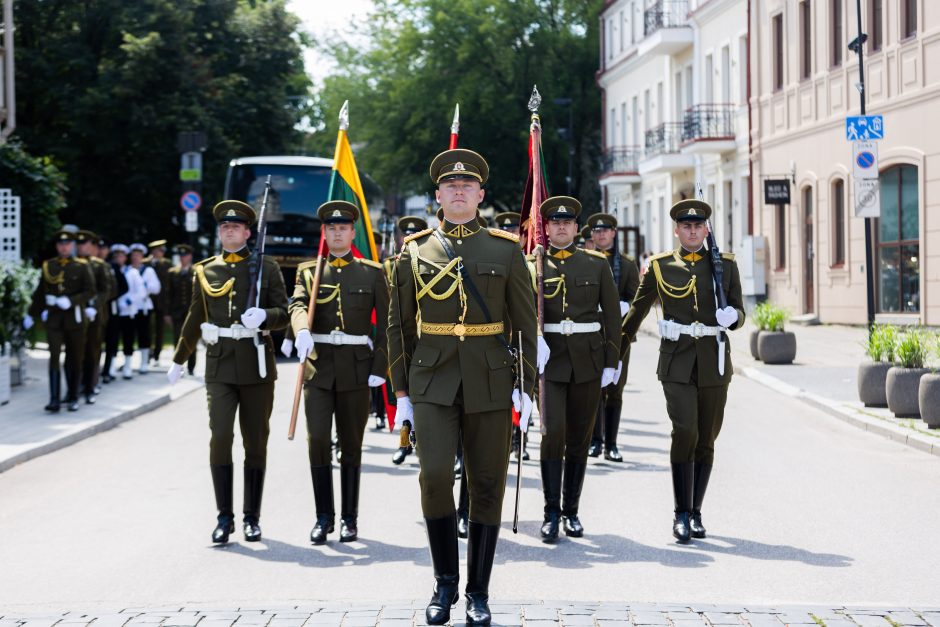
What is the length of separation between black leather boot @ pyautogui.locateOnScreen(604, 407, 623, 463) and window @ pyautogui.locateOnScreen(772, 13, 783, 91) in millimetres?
23523

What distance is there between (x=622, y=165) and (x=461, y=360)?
46696 mm

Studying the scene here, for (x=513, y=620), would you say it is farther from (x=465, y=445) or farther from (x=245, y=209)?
(x=245, y=209)

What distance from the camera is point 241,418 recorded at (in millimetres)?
8672

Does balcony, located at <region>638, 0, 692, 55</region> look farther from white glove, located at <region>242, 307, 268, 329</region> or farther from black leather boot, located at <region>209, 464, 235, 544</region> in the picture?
black leather boot, located at <region>209, 464, 235, 544</region>

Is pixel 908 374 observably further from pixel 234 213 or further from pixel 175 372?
pixel 175 372

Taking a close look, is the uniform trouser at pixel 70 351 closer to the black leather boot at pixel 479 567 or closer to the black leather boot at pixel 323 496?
the black leather boot at pixel 323 496

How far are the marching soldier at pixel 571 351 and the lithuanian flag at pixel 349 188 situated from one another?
5.49 feet

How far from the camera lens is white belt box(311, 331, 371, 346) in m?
8.58

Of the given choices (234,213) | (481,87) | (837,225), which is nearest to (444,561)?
(234,213)

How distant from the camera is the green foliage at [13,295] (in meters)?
17.0

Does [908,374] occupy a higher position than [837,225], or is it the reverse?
[837,225]

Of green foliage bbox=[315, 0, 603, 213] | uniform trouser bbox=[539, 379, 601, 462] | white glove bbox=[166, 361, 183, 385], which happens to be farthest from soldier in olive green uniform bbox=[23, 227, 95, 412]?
green foliage bbox=[315, 0, 603, 213]

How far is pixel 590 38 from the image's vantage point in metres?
59.7

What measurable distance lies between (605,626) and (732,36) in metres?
33.1
